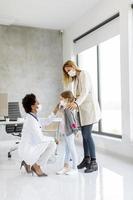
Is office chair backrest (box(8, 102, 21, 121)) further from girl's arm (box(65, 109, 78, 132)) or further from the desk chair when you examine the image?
girl's arm (box(65, 109, 78, 132))

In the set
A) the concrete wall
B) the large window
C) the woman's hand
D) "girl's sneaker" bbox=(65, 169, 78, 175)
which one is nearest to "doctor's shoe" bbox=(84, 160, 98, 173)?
"girl's sneaker" bbox=(65, 169, 78, 175)

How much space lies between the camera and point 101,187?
9.73ft

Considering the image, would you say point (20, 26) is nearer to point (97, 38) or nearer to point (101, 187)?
point (97, 38)

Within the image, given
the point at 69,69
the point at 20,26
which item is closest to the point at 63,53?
the point at 20,26

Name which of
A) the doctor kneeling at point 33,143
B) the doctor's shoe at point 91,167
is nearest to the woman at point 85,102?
the doctor's shoe at point 91,167

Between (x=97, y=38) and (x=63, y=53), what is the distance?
1763mm

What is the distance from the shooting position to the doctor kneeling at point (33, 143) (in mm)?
3457

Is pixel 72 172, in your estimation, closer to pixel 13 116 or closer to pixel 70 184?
pixel 70 184

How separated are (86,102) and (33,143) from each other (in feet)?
2.94

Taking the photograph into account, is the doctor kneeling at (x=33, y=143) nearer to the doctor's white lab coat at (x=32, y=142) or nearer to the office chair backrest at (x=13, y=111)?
the doctor's white lab coat at (x=32, y=142)

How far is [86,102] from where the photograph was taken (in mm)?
3629

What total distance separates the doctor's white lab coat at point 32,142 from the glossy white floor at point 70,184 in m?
0.27

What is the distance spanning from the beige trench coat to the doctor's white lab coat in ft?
1.88

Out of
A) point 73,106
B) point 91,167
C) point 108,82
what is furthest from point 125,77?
point 91,167
